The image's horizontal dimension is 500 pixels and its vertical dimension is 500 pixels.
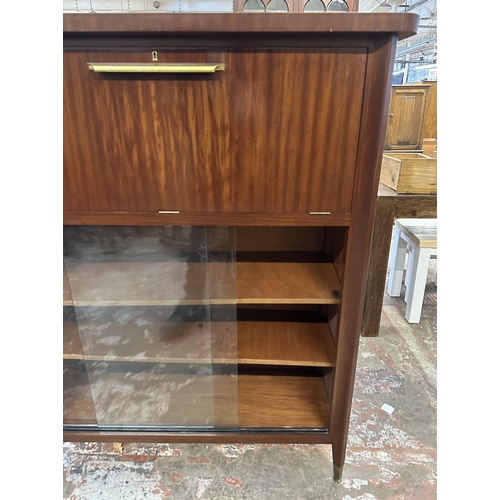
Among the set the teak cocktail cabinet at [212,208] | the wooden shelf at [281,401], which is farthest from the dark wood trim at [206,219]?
the wooden shelf at [281,401]

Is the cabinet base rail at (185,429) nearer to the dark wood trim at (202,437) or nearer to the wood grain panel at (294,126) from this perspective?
the dark wood trim at (202,437)

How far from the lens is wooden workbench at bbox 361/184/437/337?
1.53 meters

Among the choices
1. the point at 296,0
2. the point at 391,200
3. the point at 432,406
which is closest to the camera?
the point at 296,0

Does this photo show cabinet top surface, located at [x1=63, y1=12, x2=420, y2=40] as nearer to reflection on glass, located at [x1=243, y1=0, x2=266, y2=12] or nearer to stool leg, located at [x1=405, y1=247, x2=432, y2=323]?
reflection on glass, located at [x1=243, y1=0, x2=266, y2=12]

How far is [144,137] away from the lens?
0.75 m

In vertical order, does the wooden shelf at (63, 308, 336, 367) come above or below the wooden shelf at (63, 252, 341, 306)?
below

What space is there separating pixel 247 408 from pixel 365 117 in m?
0.92

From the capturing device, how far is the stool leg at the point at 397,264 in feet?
6.59

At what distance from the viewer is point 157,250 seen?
1016 millimetres

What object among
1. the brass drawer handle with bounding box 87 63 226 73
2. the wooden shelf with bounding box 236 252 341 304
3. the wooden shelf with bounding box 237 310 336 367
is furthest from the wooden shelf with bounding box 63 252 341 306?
the brass drawer handle with bounding box 87 63 226 73

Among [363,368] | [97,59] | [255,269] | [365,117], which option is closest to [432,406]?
[363,368]

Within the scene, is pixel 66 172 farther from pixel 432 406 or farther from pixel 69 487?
pixel 432 406

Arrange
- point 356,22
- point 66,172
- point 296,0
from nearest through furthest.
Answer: point 356,22
point 66,172
point 296,0

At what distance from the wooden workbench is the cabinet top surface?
96cm
